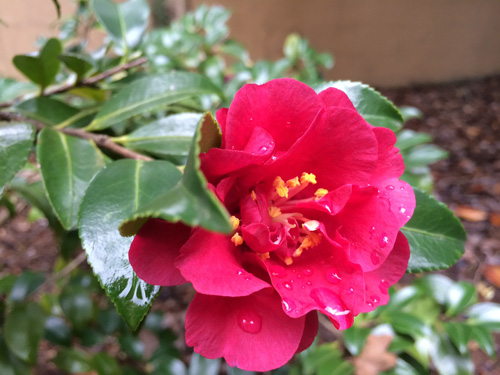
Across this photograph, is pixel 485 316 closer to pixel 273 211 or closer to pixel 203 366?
pixel 203 366

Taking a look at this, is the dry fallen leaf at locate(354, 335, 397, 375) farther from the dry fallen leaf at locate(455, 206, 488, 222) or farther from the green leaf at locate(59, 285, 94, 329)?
the dry fallen leaf at locate(455, 206, 488, 222)

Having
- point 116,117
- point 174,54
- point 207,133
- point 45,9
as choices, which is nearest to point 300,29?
point 45,9

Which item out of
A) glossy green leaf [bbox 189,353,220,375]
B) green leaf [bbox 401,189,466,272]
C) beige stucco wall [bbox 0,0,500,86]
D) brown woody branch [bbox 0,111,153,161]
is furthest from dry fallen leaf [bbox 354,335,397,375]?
beige stucco wall [bbox 0,0,500,86]

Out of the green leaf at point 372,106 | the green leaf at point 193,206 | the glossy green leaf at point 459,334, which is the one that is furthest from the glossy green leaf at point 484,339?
the green leaf at point 193,206

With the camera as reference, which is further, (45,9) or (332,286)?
(45,9)

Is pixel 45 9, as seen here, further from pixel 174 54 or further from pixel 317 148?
pixel 317 148

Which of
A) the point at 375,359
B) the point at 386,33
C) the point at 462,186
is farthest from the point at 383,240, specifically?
the point at 386,33
